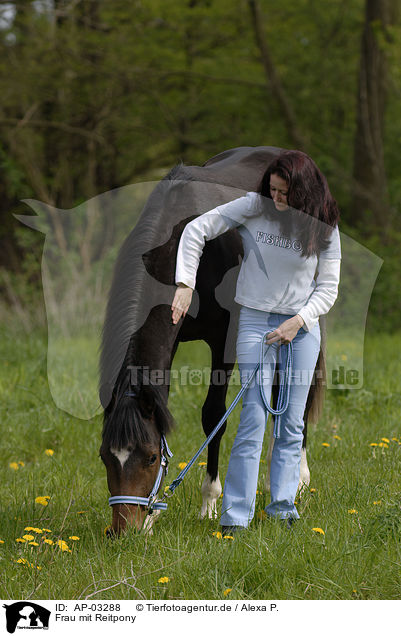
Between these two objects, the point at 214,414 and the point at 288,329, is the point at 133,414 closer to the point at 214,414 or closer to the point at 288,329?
the point at 288,329

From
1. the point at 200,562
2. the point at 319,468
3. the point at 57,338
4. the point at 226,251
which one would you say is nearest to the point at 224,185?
the point at 226,251

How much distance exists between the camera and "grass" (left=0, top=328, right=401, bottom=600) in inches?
99.4

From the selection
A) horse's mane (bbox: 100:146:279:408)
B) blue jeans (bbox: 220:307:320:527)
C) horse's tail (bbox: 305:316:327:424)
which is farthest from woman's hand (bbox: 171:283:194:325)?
horse's tail (bbox: 305:316:327:424)

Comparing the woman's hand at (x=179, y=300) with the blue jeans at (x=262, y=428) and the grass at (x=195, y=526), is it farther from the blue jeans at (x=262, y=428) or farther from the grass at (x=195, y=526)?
the grass at (x=195, y=526)

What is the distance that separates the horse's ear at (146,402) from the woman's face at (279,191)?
100 cm

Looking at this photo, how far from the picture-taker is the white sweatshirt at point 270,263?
3.06 metres

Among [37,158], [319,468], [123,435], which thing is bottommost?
[319,468]

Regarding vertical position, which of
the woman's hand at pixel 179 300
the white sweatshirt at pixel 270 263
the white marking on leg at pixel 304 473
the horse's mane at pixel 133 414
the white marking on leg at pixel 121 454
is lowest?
the white marking on leg at pixel 304 473

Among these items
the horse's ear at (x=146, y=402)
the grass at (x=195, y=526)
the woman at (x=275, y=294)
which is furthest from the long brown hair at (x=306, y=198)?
the grass at (x=195, y=526)

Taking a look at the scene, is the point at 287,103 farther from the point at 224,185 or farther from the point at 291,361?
the point at 291,361

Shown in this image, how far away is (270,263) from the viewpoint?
307cm

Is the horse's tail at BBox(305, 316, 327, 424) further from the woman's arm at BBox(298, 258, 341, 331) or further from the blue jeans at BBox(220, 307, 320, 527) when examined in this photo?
the woman's arm at BBox(298, 258, 341, 331)
